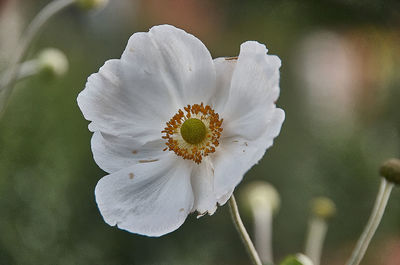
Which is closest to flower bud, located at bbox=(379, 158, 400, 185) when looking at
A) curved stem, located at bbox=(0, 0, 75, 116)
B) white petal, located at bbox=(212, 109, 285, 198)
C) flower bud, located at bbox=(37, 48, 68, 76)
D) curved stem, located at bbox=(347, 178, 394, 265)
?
curved stem, located at bbox=(347, 178, 394, 265)

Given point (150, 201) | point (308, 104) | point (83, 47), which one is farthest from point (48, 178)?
point (308, 104)

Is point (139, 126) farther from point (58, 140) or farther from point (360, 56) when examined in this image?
point (360, 56)

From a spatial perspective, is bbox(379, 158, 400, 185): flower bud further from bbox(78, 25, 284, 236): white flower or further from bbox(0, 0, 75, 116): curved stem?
bbox(0, 0, 75, 116): curved stem

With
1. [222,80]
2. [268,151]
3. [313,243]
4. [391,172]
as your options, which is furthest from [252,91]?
[268,151]

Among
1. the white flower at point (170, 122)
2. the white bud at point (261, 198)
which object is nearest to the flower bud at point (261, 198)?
the white bud at point (261, 198)

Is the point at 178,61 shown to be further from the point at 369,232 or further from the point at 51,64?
the point at 51,64

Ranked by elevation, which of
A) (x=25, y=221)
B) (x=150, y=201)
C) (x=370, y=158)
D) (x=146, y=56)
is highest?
(x=146, y=56)
